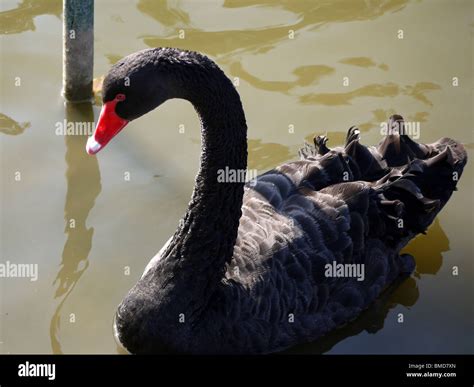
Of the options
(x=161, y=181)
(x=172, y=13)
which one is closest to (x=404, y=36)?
(x=172, y=13)

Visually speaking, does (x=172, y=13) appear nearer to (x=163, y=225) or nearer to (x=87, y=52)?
(x=87, y=52)

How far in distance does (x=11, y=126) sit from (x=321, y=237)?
8.24ft

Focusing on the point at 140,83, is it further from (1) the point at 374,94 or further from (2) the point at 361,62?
(2) the point at 361,62

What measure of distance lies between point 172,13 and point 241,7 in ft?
1.91

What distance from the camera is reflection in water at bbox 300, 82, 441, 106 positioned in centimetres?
686

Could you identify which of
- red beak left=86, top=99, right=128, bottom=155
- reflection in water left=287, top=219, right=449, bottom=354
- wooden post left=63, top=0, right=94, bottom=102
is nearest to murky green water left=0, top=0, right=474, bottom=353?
reflection in water left=287, top=219, right=449, bottom=354

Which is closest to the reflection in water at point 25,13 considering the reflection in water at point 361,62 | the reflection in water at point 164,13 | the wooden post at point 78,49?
the reflection in water at point 164,13

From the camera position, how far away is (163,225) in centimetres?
582

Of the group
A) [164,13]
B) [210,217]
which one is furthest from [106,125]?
[164,13]

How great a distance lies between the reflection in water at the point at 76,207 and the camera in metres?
5.39

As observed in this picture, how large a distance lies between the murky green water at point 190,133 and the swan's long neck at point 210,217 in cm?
59

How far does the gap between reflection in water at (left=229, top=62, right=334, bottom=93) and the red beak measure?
103 inches

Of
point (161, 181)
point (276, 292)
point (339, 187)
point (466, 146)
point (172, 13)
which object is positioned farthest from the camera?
point (172, 13)

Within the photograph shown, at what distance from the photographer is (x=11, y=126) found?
21.0 ft
